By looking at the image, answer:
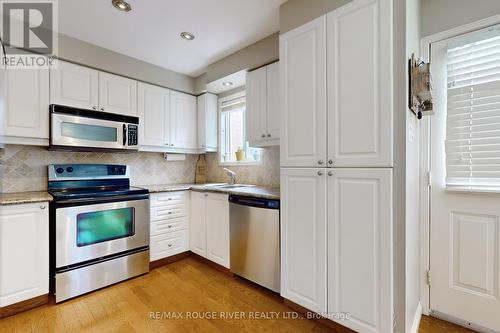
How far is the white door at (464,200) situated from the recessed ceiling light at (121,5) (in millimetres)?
2459

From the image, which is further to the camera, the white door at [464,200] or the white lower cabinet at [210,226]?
the white lower cabinet at [210,226]

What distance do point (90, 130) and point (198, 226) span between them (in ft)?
5.22

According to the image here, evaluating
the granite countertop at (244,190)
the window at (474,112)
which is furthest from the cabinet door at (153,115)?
the window at (474,112)

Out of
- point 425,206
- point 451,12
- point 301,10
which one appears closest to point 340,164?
point 425,206

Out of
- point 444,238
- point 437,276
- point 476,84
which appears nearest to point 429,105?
point 476,84

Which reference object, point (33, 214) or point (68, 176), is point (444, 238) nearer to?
point (33, 214)

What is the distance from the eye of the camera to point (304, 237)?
1752mm

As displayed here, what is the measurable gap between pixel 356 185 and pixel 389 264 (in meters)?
0.49

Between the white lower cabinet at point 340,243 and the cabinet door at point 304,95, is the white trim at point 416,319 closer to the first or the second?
the white lower cabinet at point 340,243

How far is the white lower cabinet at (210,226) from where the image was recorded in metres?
2.51

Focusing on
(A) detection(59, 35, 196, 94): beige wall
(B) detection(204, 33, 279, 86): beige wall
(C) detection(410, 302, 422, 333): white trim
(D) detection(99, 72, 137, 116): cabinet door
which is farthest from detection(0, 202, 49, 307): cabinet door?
(C) detection(410, 302, 422, 333): white trim

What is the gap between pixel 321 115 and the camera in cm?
165

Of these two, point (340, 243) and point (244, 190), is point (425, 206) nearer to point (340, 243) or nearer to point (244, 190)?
point (340, 243)

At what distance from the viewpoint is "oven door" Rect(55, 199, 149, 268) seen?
2043mm
